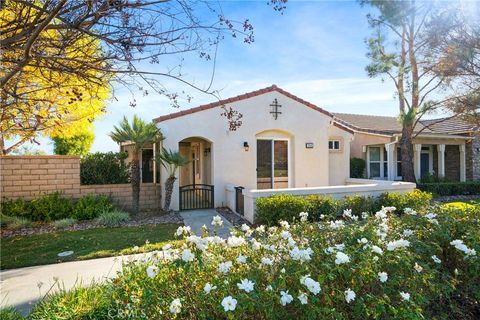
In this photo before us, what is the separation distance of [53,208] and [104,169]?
7.94 ft

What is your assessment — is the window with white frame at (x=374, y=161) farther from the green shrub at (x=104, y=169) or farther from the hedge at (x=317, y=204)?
the green shrub at (x=104, y=169)

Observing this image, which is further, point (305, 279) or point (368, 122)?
point (368, 122)

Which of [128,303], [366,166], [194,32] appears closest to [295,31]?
[194,32]

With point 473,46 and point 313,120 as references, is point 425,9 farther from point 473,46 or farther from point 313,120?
point 313,120

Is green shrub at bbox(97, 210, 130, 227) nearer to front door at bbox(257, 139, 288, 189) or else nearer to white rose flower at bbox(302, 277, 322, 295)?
front door at bbox(257, 139, 288, 189)

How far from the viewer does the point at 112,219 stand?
9.91m

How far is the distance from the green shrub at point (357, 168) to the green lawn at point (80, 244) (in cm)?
1269

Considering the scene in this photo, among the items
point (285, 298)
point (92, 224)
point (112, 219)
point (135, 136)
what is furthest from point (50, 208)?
point (285, 298)

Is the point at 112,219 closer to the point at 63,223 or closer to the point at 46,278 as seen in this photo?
the point at 63,223

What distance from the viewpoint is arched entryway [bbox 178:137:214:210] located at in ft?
40.0

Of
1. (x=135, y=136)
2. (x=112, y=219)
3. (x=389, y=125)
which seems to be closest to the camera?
(x=112, y=219)

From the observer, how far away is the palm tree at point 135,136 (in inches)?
422

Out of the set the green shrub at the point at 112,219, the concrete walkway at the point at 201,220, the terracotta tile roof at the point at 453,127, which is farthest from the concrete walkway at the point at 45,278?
the terracotta tile roof at the point at 453,127

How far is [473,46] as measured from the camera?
42.9ft
